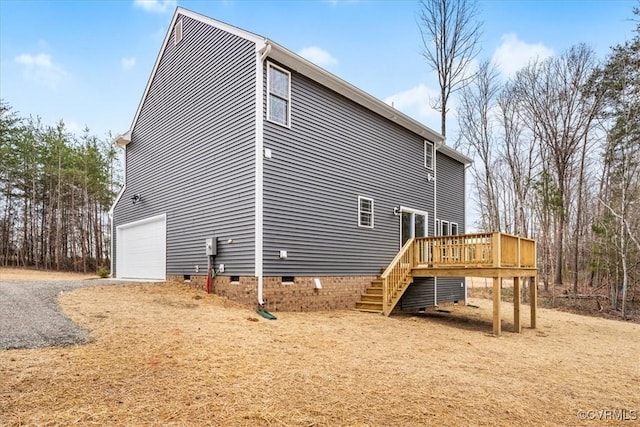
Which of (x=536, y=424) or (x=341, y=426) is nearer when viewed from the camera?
(x=341, y=426)

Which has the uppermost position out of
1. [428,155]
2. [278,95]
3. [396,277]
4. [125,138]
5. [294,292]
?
[125,138]

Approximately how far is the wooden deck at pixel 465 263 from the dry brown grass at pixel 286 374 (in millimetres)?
1688

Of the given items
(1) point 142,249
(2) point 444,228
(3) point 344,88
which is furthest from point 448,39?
(1) point 142,249

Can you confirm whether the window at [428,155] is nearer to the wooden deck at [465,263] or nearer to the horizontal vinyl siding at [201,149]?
the wooden deck at [465,263]

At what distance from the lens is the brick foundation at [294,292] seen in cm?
865

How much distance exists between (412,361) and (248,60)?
7315 mm

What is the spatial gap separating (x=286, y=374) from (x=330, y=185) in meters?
6.36

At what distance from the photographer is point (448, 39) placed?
21172mm

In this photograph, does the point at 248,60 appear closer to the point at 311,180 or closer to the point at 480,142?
the point at 311,180

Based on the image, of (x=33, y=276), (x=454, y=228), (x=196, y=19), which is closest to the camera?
(x=196, y=19)

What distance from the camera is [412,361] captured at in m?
5.65

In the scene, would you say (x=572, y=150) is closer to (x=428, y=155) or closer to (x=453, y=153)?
(x=453, y=153)

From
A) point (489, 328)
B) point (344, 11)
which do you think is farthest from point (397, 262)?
point (344, 11)

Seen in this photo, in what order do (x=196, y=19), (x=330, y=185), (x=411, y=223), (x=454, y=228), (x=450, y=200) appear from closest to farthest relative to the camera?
(x=330, y=185), (x=196, y=19), (x=411, y=223), (x=450, y=200), (x=454, y=228)
